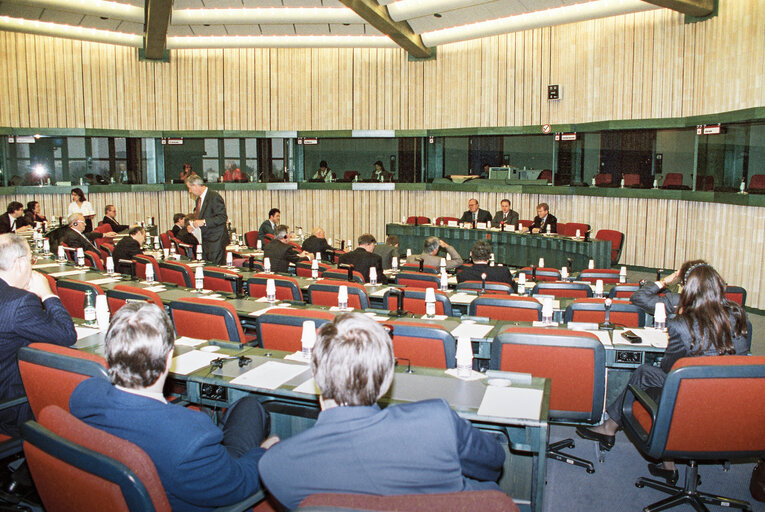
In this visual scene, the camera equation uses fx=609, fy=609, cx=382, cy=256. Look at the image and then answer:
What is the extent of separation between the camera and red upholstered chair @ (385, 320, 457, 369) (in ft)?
12.8

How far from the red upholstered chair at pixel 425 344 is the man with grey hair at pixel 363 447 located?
1.76 metres

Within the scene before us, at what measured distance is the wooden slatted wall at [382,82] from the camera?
42.6ft

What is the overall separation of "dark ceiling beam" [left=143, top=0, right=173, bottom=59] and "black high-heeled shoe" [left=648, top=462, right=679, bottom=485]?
41.4ft

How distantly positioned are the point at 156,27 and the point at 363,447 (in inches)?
592

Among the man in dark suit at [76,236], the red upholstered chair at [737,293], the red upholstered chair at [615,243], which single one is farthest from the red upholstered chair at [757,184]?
the man in dark suit at [76,236]

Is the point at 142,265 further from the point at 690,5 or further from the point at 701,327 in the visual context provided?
the point at 690,5

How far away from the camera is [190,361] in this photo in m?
3.83

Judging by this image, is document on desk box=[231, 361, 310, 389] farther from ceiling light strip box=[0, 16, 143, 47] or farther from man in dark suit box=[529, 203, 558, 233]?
ceiling light strip box=[0, 16, 143, 47]

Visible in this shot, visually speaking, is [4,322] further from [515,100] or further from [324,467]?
[515,100]

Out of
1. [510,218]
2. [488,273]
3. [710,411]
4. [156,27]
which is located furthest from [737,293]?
[156,27]

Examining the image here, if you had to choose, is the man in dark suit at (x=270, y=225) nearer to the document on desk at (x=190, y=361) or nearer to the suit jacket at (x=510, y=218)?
the suit jacket at (x=510, y=218)

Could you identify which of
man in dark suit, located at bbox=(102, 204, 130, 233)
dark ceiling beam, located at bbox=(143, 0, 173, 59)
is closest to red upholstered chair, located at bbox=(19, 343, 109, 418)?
man in dark suit, located at bbox=(102, 204, 130, 233)

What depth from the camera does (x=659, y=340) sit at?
176 inches

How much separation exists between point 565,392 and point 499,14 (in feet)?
38.9
